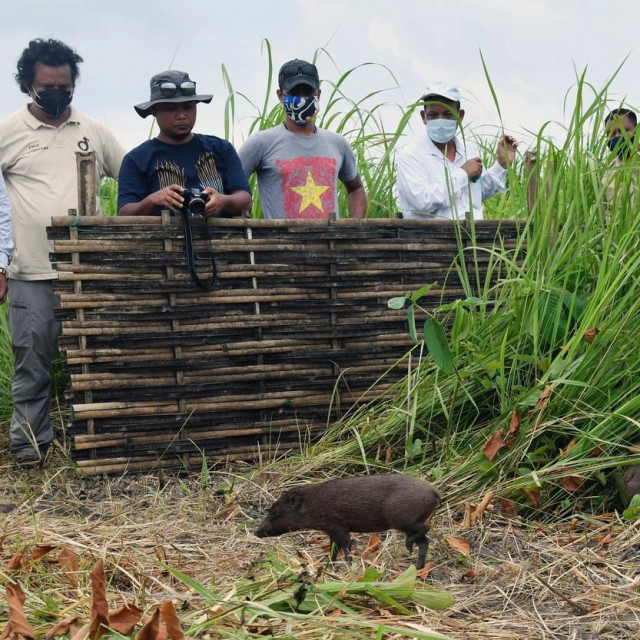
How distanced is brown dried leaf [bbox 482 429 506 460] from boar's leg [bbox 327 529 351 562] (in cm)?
86

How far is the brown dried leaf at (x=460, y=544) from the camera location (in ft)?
11.5

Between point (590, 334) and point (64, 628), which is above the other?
point (590, 334)

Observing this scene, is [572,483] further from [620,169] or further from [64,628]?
[64,628]

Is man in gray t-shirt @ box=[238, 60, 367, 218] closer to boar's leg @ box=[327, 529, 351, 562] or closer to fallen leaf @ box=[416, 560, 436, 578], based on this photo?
boar's leg @ box=[327, 529, 351, 562]

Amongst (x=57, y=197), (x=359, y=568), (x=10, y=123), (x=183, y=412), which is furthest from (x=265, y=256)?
(x=359, y=568)

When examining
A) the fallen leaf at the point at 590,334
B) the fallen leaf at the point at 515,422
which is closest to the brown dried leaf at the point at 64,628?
the fallen leaf at the point at 515,422

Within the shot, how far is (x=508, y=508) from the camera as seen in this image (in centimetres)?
396

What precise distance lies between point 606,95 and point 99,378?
2946 millimetres

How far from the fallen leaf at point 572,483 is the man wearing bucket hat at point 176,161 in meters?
2.37

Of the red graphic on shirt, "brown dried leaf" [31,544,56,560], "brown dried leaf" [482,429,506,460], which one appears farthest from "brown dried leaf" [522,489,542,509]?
the red graphic on shirt

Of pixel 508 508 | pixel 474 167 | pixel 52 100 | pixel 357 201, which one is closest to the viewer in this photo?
pixel 508 508

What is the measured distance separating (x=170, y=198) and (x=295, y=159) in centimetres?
95

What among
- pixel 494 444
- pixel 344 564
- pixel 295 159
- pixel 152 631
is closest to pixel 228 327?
pixel 295 159

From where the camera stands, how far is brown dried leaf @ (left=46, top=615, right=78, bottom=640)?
2.56 meters
